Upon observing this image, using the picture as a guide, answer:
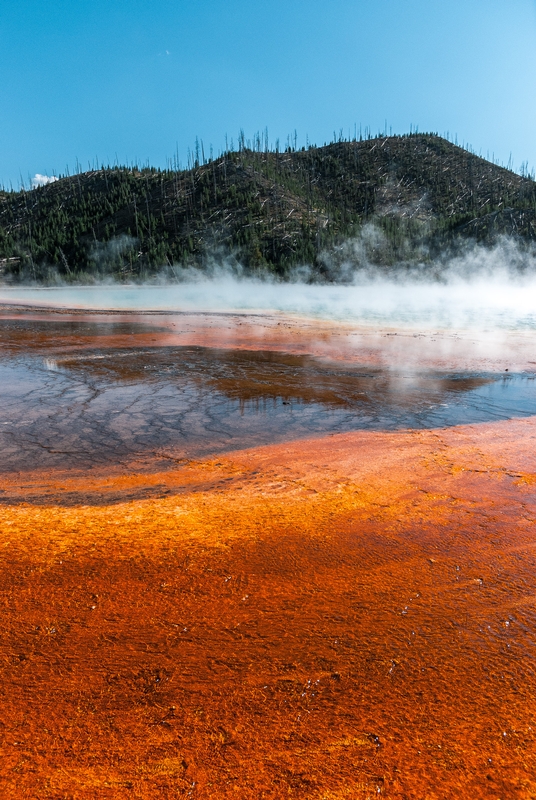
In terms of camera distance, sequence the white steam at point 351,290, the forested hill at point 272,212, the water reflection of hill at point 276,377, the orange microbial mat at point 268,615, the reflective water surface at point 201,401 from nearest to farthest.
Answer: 1. the orange microbial mat at point 268,615
2. the reflective water surface at point 201,401
3. the water reflection of hill at point 276,377
4. the white steam at point 351,290
5. the forested hill at point 272,212

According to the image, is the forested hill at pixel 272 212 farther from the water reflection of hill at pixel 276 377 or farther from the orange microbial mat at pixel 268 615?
the orange microbial mat at pixel 268 615

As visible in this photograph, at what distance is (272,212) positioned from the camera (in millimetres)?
60094

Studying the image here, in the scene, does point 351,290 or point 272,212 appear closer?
point 351,290

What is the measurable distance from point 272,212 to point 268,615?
203 feet

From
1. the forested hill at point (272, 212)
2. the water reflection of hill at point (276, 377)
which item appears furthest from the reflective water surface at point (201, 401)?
the forested hill at point (272, 212)

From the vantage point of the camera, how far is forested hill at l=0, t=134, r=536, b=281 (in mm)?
51906

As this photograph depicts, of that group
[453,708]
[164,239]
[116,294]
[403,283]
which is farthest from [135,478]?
[164,239]

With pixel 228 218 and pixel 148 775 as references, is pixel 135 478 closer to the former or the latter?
pixel 148 775

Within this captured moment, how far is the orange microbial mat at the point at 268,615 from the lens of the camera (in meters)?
1.93

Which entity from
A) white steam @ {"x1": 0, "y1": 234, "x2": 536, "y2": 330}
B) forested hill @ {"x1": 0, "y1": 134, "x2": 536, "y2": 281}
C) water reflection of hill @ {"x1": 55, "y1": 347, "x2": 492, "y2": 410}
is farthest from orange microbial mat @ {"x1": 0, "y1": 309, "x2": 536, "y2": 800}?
forested hill @ {"x1": 0, "y1": 134, "x2": 536, "y2": 281}

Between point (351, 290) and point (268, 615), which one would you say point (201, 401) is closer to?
point (268, 615)

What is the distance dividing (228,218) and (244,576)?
61429 millimetres

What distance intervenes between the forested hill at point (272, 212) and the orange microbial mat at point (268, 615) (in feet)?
146

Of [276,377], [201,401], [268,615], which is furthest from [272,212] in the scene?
[268,615]
